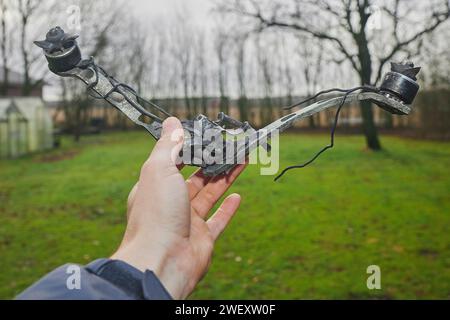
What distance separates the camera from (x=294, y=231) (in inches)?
304

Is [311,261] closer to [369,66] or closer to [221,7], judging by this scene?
[369,66]

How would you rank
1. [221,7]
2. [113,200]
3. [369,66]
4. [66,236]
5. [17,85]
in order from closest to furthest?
[66,236], [113,200], [369,66], [221,7], [17,85]

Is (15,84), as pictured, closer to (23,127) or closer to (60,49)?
(23,127)

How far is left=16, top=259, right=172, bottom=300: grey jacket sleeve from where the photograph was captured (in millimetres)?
1232

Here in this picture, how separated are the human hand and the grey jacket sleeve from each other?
6.0 inches

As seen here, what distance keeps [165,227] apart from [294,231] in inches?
246

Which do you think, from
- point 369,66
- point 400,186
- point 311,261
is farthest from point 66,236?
point 369,66

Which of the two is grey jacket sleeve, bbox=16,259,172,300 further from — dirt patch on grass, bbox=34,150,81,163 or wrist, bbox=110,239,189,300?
dirt patch on grass, bbox=34,150,81,163

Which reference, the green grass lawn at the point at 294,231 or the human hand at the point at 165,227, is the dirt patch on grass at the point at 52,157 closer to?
the green grass lawn at the point at 294,231

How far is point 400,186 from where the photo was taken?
11.1 m

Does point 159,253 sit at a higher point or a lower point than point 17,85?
lower

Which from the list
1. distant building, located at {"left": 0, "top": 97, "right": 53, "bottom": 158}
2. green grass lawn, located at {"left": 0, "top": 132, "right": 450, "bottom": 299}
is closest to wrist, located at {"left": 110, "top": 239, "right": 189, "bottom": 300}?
green grass lawn, located at {"left": 0, "top": 132, "right": 450, "bottom": 299}

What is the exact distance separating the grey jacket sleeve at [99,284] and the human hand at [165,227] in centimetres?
15

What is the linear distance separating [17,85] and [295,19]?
2665 cm
